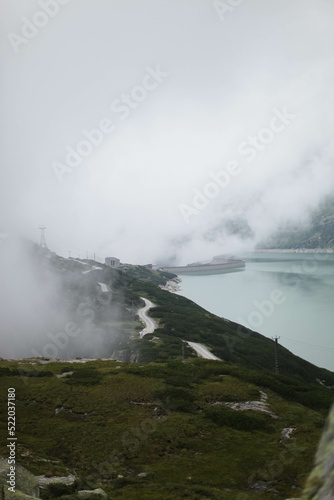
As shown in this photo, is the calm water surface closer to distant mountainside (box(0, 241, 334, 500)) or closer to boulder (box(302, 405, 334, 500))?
distant mountainside (box(0, 241, 334, 500))

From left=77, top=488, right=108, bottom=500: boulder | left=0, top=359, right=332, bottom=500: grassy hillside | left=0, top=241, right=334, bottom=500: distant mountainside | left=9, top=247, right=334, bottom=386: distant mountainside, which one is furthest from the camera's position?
left=9, top=247, right=334, bottom=386: distant mountainside

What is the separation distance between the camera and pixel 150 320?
97375mm

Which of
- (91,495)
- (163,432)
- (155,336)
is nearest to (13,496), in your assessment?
(91,495)

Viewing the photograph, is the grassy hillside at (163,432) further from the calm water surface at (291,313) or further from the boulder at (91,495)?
the calm water surface at (291,313)

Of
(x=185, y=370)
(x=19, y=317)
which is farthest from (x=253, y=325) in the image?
(x=185, y=370)

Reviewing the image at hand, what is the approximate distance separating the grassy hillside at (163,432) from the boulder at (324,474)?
18.4 metres

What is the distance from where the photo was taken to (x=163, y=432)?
96.3ft

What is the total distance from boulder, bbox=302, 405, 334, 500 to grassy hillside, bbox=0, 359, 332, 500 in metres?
18.4

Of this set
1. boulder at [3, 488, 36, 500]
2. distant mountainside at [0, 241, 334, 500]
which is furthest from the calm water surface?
boulder at [3, 488, 36, 500]

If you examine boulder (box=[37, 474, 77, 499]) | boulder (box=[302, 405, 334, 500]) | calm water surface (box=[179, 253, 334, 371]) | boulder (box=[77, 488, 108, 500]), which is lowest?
calm water surface (box=[179, 253, 334, 371])

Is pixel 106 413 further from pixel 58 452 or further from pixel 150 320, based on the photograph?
pixel 150 320

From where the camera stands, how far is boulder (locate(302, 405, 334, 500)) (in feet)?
12.2

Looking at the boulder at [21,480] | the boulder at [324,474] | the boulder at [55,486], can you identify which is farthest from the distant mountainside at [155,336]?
the boulder at [324,474]

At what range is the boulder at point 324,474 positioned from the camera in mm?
3732
